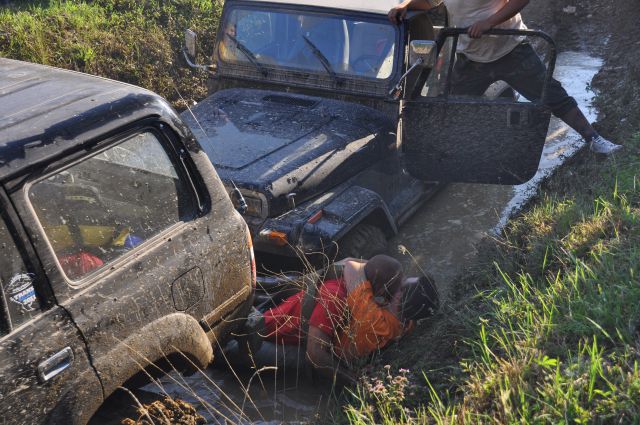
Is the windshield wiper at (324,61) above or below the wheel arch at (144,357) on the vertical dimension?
above

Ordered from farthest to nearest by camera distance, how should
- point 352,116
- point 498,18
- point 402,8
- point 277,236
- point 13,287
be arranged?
point 352,116
point 402,8
point 498,18
point 277,236
point 13,287

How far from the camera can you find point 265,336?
3.65 meters

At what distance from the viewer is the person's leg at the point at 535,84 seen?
5.13 metres

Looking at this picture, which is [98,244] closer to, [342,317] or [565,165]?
[342,317]

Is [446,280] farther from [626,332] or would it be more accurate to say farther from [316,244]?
[626,332]

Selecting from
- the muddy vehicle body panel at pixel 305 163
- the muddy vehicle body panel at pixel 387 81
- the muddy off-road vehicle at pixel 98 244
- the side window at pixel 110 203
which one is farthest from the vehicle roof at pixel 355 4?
the side window at pixel 110 203

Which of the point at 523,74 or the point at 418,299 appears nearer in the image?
the point at 418,299

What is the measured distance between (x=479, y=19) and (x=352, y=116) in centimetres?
117

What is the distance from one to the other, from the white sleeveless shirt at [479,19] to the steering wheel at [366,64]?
592 mm

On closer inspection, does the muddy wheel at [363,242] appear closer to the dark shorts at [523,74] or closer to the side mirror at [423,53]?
the side mirror at [423,53]

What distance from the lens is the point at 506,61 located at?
17.1 feet

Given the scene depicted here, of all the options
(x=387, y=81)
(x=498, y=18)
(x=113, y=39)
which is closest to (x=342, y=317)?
(x=387, y=81)

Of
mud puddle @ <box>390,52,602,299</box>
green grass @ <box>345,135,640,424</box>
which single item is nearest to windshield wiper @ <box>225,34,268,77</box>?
mud puddle @ <box>390,52,602,299</box>

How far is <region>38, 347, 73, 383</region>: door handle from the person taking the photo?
243 cm
